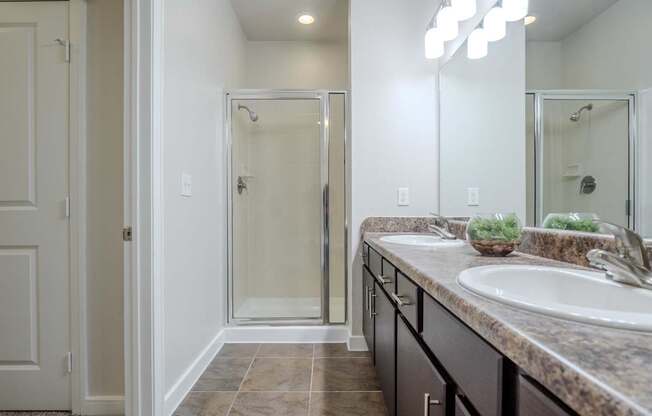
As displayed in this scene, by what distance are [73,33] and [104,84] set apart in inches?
11.4

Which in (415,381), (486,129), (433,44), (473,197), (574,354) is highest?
(433,44)

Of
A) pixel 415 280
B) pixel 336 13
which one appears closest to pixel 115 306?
pixel 415 280

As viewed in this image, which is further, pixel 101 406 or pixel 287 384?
pixel 287 384

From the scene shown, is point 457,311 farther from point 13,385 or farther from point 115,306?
point 13,385

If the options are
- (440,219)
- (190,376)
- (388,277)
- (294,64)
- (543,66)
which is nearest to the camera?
(543,66)

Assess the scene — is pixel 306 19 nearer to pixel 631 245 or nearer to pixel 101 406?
pixel 631 245

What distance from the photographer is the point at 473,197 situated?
1.78 meters

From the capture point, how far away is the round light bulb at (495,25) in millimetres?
1396

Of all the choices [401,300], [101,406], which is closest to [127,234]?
[101,406]

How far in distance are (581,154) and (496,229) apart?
0.34 m

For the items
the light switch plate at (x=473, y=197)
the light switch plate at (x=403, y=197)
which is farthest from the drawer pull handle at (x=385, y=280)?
the light switch plate at (x=403, y=197)

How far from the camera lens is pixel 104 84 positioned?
5.00 ft

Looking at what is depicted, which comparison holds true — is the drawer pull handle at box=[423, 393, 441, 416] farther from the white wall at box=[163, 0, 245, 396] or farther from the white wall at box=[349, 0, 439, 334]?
the white wall at box=[349, 0, 439, 334]

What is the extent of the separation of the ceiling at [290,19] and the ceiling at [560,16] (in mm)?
1763
